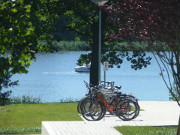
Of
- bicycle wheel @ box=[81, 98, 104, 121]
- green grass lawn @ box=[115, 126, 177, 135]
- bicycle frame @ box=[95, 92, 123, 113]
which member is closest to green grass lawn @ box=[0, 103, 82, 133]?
bicycle wheel @ box=[81, 98, 104, 121]

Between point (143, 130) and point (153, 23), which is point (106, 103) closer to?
point (143, 130)

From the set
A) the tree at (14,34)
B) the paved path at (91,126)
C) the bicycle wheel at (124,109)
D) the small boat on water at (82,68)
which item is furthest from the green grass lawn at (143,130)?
the small boat on water at (82,68)

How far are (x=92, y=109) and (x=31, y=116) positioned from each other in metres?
4.10

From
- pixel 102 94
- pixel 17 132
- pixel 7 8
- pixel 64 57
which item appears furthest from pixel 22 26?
pixel 64 57

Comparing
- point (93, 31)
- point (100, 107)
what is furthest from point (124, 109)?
point (93, 31)

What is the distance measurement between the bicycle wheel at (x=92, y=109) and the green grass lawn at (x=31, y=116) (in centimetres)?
148

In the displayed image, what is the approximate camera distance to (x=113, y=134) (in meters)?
11.6

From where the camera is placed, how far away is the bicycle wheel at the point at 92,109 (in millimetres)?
15867

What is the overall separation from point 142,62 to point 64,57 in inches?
2015

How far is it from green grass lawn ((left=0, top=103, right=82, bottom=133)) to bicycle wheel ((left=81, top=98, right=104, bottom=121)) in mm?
1485

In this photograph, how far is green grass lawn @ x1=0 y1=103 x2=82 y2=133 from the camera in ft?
54.1

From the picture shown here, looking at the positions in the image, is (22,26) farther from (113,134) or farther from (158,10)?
(113,134)

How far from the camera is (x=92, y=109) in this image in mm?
15938

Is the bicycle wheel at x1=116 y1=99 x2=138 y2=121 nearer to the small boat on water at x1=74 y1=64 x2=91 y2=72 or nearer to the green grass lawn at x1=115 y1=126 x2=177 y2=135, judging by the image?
the green grass lawn at x1=115 y1=126 x2=177 y2=135
